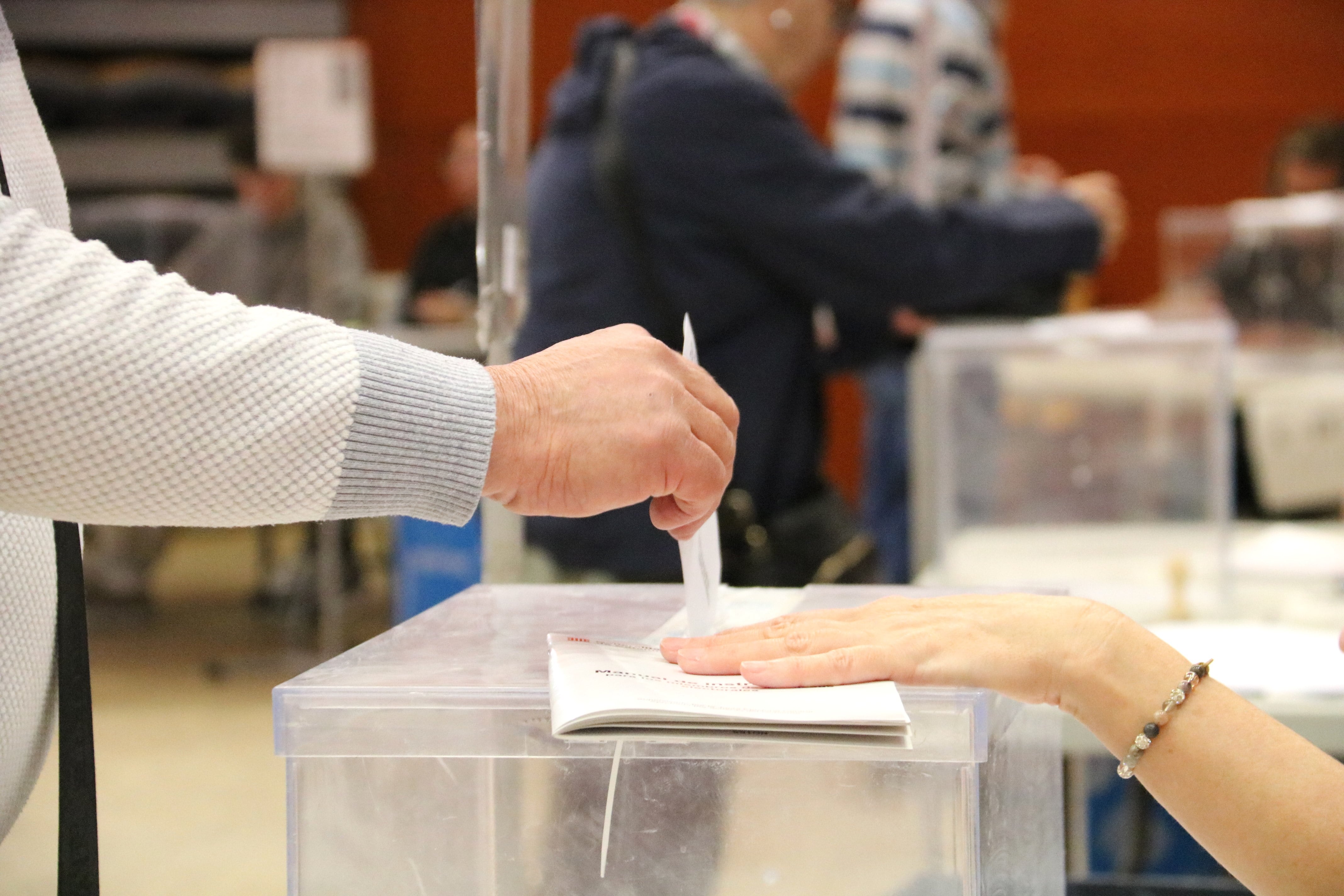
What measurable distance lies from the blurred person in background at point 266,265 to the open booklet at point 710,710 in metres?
3.72

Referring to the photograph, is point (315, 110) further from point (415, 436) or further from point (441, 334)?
point (415, 436)

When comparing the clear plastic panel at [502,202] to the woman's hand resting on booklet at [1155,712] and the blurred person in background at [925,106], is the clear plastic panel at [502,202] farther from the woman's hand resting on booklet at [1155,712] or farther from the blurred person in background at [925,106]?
the blurred person in background at [925,106]

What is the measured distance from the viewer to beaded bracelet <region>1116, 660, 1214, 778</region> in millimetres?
770

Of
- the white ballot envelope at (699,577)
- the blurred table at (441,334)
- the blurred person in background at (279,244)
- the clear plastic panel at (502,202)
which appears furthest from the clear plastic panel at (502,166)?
the blurred person in background at (279,244)

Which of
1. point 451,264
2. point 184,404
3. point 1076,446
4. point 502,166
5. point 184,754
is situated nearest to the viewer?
point 184,404

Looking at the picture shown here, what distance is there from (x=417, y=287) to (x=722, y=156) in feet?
13.0

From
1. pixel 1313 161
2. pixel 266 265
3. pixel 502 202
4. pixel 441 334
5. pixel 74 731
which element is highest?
pixel 502 202

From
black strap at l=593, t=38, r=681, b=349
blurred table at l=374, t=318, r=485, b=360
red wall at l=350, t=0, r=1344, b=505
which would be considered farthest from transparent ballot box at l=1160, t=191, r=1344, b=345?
black strap at l=593, t=38, r=681, b=349

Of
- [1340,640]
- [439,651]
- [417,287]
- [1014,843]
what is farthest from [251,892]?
[417,287]

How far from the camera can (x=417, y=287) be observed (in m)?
5.43

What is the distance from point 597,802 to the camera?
681mm

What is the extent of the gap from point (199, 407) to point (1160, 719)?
1.77 feet

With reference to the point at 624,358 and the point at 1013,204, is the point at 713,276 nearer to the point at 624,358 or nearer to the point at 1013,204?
the point at 1013,204

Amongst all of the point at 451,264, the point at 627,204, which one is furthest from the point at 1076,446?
the point at 451,264
